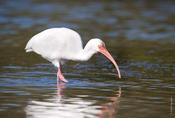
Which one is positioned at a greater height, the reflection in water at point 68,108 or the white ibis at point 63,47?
the white ibis at point 63,47

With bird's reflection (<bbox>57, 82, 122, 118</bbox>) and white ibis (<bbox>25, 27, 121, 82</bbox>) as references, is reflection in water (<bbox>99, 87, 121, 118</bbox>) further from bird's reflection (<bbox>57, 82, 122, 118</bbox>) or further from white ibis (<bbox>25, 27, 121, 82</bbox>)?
white ibis (<bbox>25, 27, 121, 82</bbox>)

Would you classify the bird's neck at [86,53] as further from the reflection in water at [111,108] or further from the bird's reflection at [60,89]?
the reflection in water at [111,108]

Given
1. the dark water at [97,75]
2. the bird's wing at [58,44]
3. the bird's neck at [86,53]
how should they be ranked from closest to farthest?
the dark water at [97,75] → the bird's neck at [86,53] → the bird's wing at [58,44]

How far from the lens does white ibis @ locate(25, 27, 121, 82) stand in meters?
11.9

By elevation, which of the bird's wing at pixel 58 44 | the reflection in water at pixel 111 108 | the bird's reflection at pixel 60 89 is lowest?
the reflection in water at pixel 111 108

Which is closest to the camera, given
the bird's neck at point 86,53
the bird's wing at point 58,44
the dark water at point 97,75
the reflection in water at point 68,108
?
the reflection in water at point 68,108

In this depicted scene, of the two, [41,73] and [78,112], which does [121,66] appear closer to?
[41,73]

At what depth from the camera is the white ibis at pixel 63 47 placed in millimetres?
11867

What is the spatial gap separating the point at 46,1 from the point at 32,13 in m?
8.94

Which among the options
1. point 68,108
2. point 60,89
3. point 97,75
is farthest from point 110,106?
point 97,75

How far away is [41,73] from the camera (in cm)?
1301

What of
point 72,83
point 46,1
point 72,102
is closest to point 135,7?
point 46,1

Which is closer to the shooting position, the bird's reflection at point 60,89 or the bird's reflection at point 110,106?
the bird's reflection at point 110,106

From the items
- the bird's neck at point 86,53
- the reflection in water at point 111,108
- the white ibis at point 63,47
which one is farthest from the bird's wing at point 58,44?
the reflection in water at point 111,108
